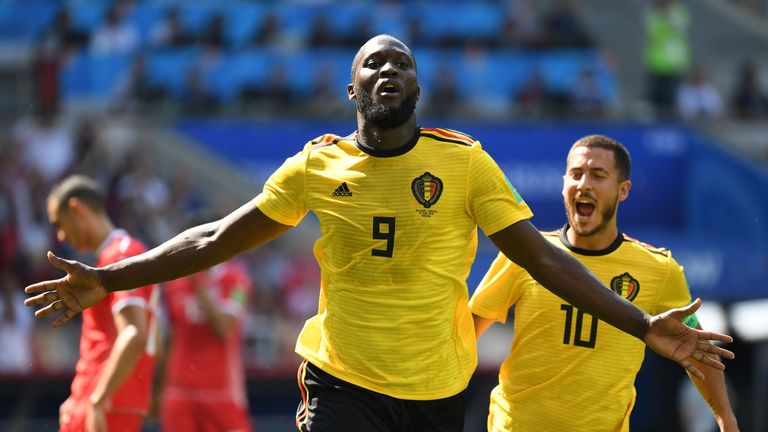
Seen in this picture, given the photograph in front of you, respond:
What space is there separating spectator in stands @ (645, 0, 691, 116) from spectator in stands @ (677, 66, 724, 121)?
169 mm

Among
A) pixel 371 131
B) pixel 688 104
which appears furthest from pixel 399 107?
pixel 688 104

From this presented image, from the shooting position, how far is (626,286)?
5770mm

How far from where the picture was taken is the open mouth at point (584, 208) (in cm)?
580

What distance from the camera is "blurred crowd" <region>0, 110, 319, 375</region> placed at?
13.0m

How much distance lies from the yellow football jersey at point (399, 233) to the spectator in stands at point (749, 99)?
14518 mm

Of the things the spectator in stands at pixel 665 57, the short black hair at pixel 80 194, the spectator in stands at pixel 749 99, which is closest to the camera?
the short black hair at pixel 80 194

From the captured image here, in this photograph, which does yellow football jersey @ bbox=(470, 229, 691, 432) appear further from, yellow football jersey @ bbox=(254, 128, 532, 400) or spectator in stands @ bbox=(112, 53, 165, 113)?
spectator in stands @ bbox=(112, 53, 165, 113)

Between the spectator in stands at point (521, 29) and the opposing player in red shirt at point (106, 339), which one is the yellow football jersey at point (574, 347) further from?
the spectator in stands at point (521, 29)

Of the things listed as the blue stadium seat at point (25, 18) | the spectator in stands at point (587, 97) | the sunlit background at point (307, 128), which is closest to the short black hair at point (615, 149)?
the sunlit background at point (307, 128)

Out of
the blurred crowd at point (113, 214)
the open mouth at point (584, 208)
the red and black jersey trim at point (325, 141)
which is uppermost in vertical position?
the red and black jersey trim at point (325, 141)

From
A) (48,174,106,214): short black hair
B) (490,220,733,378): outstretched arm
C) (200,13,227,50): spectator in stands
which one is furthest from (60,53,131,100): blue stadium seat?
(490,220,733,378): outstretched arm

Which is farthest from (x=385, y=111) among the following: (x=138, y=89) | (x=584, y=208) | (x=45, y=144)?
(x=138, y=89)

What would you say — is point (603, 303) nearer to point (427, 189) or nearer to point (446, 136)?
point (427, 189)

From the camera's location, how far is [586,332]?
5738 millimetres
